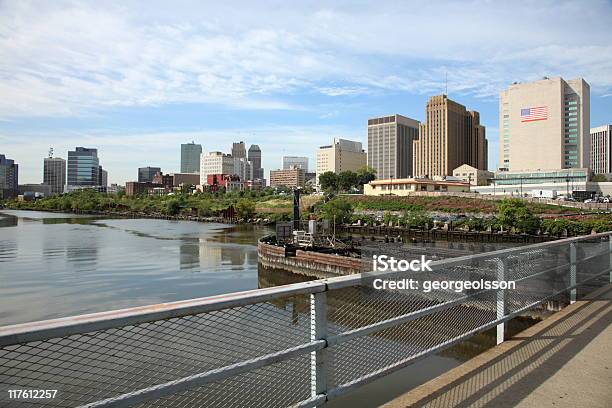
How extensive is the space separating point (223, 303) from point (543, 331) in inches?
180

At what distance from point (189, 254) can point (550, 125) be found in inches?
4405

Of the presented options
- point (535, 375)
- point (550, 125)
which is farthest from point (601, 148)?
point (535, 375)

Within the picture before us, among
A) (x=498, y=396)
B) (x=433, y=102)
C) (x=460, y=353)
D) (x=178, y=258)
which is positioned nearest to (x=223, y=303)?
(x=498, y=396)

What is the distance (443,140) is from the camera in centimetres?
16112

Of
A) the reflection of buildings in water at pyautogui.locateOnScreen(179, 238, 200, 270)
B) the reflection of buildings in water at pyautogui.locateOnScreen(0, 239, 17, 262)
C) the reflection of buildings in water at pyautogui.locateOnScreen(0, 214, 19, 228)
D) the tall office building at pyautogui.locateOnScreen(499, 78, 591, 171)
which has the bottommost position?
the reflection of buildings in water at pyautogui.locateOnScreen(179, 238, 200, 270)

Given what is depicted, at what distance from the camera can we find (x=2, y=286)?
2592 centimetres

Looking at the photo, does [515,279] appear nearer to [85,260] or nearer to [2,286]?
[2,286]

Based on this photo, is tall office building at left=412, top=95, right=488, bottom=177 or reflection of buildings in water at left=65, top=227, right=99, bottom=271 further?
tall office building at left=412, top=95, right=488, bottom=177

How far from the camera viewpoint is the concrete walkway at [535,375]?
12.1 feet

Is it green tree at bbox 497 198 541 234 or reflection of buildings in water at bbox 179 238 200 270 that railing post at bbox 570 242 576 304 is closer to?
reflection of buildings in water at bbox 179 238 200 270

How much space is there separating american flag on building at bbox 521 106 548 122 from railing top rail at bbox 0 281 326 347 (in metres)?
138

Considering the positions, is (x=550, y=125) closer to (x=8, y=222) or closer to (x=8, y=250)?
(x=8, y=250)

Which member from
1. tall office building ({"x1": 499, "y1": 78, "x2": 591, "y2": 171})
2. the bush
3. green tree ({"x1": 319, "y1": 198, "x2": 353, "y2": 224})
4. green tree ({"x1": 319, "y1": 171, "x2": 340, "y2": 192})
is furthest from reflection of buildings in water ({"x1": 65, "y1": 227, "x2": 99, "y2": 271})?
tall office building ({"x1": 499, "y1": 78, "x2": 591, "y2": 171})

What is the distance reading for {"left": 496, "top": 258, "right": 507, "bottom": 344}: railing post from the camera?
17.5 feet
